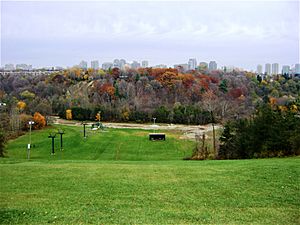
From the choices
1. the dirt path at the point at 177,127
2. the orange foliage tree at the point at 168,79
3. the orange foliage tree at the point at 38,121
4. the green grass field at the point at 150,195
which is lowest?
the dirt path at the point at 177,127

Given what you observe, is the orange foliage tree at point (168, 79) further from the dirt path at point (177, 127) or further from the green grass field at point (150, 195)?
the green grass field at point (150, 195)

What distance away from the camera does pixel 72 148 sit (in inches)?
1270

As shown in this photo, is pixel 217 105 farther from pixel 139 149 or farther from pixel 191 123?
pixel 139 149

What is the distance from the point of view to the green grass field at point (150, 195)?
7.53 meters

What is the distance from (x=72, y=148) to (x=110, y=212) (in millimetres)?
25211

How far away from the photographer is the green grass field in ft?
24.7

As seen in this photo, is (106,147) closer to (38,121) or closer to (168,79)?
(38,121)

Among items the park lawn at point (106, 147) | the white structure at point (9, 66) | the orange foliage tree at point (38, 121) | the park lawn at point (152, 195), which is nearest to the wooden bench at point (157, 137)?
the park lawn at point (106, 147)

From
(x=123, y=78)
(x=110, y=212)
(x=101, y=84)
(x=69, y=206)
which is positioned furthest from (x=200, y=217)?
(x=123, y=78)

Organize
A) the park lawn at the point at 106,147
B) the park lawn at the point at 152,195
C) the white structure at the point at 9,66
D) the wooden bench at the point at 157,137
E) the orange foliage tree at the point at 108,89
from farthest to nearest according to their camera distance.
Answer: the white structure at the point at 9,66 < the orange foliage tree at the point at 108,89 < the wooden bench at the point at 157,137 < the park lawn at the point at 106,147 < the park lawn at the point at 152,195

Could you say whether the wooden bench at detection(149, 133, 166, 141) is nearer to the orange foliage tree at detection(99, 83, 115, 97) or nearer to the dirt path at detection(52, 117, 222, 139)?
the dirt path at detection(52, 117, 222, 139)


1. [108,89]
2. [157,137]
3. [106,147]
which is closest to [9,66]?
[108,89]

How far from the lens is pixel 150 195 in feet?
30.5

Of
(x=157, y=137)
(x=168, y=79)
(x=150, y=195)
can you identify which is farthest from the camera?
(x=168, y=79)
